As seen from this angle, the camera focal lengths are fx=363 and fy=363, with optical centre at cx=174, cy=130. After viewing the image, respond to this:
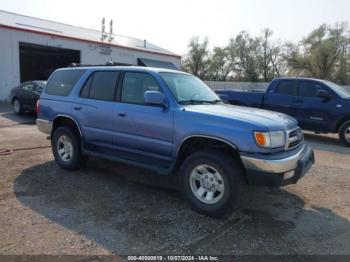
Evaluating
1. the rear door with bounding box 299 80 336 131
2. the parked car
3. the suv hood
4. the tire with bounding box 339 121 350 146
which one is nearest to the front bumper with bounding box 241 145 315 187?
the suv hood

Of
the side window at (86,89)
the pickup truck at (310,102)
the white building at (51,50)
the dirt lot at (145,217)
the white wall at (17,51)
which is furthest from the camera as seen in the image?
the white building at (51,50)

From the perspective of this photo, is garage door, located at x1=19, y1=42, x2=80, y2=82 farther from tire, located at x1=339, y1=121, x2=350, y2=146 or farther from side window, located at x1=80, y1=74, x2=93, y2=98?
side window, located at x1=80, y1=74, x2=93, y2=98

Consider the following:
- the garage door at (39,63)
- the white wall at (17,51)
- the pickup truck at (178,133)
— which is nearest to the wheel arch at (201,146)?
the pickup truck at (178,133)

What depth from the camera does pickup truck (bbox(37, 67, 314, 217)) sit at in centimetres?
437

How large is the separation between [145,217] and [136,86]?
6.73 feet

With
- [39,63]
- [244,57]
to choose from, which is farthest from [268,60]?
[39,63]

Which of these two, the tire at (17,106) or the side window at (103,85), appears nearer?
the side window at (103,85)

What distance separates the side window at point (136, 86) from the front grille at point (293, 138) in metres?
1.92

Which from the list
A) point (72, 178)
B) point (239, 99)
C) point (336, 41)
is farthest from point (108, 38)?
point (336, 41)

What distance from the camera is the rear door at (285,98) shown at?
11.0 metres

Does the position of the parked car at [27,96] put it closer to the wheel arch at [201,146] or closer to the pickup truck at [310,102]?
the pickup truck at [310,102]

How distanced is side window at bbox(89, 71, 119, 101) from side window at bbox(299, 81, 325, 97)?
274 inches

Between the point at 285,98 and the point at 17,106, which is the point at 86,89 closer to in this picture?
the point at 285,98

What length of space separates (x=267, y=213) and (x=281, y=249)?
3.32ft
